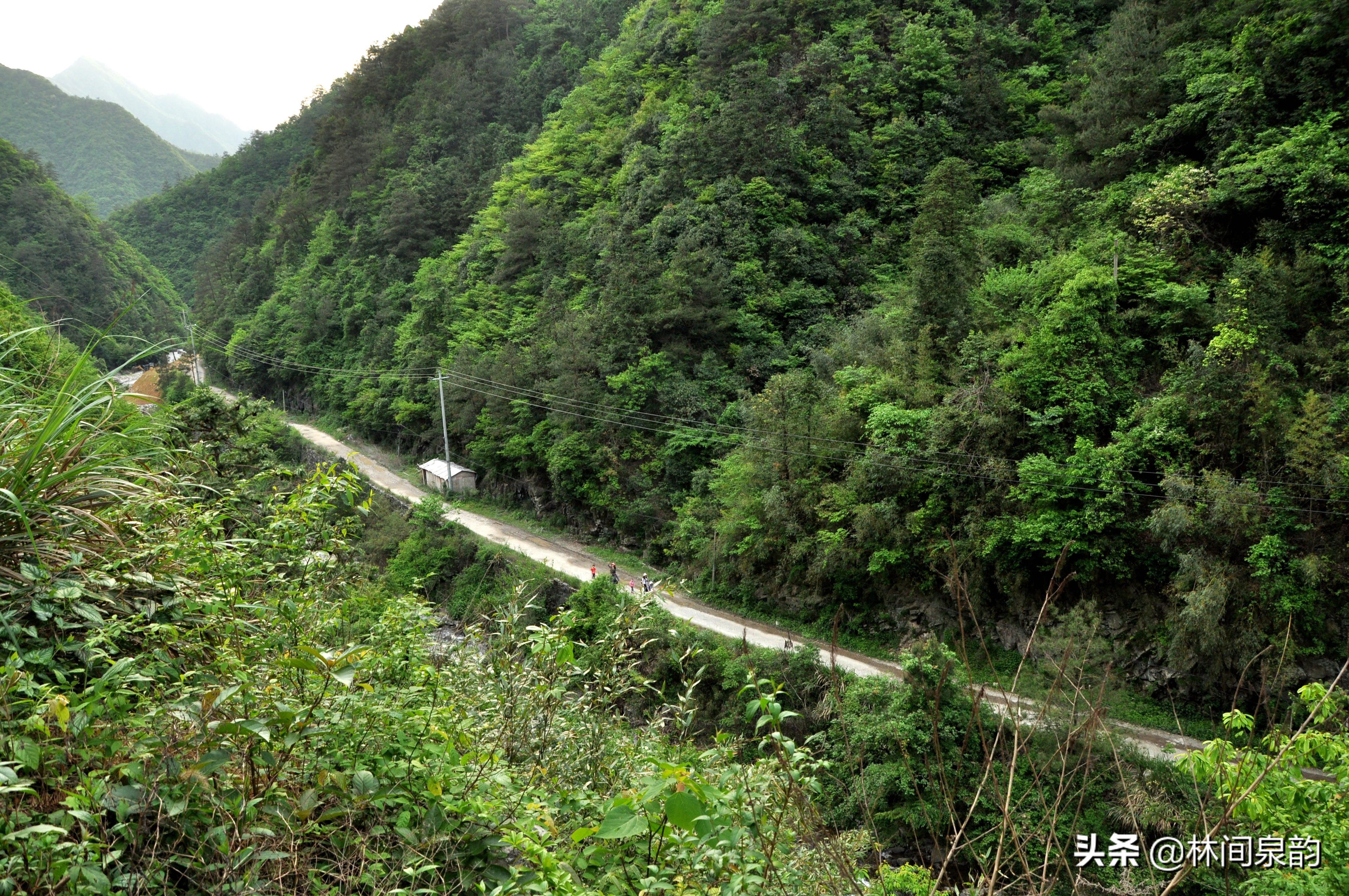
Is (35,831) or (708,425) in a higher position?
(35,831)

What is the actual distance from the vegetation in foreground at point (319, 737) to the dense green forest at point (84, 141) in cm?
10795

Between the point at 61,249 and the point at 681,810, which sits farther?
the point at 61,249

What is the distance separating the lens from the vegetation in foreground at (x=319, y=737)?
211 cm

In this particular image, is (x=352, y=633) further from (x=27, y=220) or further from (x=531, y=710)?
(x=27, y=220)

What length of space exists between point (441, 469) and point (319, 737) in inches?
1179

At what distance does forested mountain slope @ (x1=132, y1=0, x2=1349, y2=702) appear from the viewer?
1420 centimetres

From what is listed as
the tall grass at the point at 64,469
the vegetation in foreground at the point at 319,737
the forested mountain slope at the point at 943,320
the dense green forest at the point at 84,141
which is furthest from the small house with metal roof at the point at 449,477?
the dense green forest at the point at 84,141

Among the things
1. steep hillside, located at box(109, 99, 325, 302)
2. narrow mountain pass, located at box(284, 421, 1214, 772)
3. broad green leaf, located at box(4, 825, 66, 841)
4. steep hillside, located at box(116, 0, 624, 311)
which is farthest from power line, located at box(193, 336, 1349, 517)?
steep hillside, located at box(109, 99, 325, 302)

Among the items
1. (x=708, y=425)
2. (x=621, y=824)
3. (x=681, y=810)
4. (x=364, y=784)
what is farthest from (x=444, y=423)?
(x=681, y=810)

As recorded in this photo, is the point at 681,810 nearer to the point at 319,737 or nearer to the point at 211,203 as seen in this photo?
the point at 319,737

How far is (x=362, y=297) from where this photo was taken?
4381 centimetres

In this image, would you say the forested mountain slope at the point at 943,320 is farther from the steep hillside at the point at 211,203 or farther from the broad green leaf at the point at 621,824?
the steep hillside at the point at 211,203

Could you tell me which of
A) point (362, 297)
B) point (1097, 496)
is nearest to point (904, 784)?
point (1097, 496)

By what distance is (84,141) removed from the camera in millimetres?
94500
